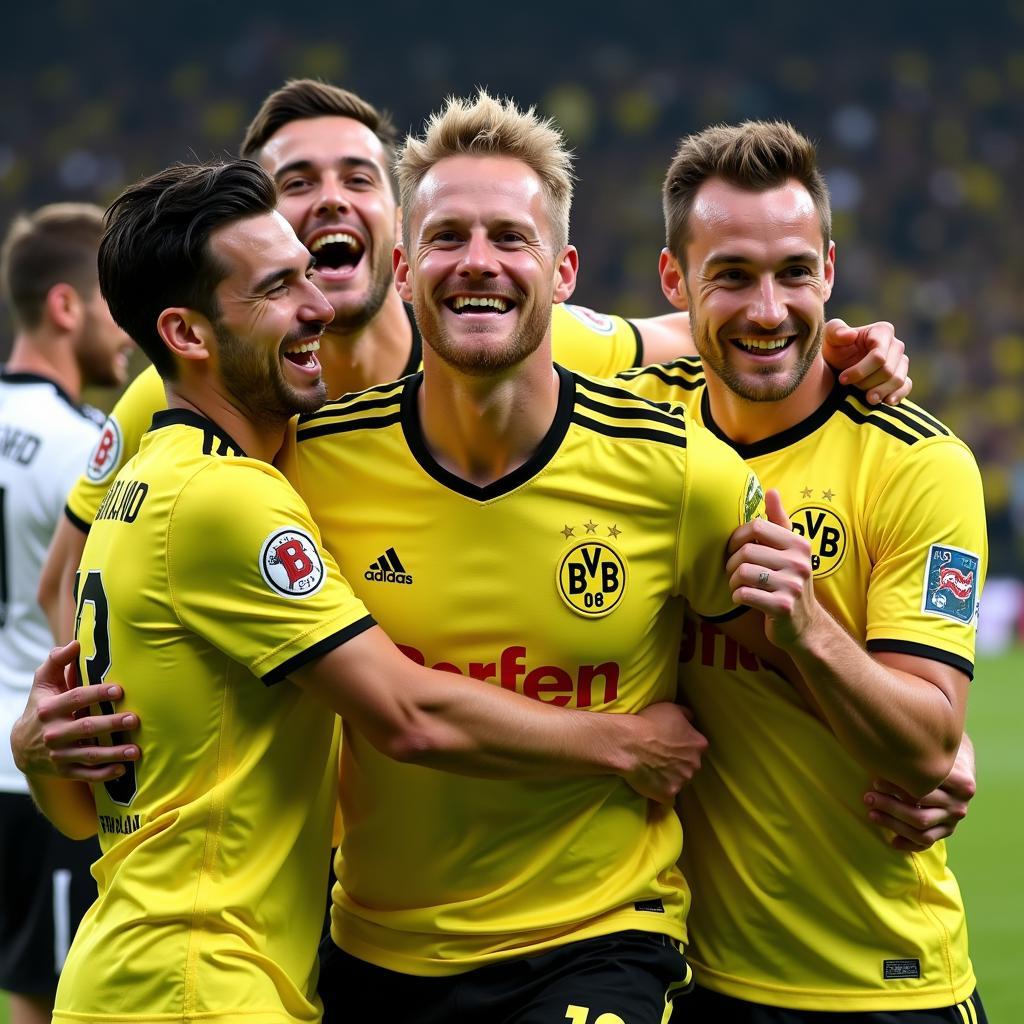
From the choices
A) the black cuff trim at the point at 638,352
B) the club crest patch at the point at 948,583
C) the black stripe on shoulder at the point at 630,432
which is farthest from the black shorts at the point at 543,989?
the black cuff trim at the point at 638,352

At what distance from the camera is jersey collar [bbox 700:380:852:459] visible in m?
3.42

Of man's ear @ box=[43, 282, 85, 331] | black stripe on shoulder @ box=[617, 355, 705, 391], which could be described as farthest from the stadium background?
black stripe on shoulder @ box=[617, 355, 705, 391]

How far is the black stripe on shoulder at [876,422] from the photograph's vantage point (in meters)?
3.33

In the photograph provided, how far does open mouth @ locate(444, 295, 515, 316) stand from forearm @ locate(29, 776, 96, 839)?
4.26 feet

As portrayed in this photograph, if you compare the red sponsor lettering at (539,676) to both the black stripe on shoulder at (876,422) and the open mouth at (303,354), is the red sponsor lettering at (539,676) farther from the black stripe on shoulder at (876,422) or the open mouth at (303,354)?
the black stripe on shoulder at (876,422)

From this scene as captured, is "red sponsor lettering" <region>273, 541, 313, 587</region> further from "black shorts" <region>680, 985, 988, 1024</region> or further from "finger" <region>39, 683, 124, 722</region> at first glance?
"black shorts" <region>680, 985, 988, 1024</region>

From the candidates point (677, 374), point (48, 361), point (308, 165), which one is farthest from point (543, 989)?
point (48, 361)

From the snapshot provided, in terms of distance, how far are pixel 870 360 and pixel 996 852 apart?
6469 mm

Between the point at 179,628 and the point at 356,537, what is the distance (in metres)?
0.42

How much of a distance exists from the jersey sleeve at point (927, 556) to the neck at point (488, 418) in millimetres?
777

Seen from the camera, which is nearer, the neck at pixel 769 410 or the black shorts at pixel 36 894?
the neck at pixel 769 410

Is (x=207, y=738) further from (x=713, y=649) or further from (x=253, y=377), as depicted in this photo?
(x=713, y=649)

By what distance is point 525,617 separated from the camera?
310 centimetres

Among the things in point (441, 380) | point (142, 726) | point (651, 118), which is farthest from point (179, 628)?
point (651, 118)
